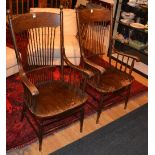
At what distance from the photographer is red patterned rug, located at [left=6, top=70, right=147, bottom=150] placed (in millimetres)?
2245

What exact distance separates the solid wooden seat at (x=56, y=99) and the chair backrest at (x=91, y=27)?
455mm

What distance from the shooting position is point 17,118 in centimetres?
250

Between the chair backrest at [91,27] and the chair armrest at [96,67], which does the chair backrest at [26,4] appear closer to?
the chair backrest at [91,27]

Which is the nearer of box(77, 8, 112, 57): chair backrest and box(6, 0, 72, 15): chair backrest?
box(77, 8, 112, 57): chair backrest

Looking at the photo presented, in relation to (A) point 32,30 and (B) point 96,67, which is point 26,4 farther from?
(B) point 96,67

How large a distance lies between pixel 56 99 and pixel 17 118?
61 centimetres

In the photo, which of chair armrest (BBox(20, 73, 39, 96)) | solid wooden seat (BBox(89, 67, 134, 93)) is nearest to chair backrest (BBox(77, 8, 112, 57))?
solid wooden seat (BBox(89, 67, 134, 93))

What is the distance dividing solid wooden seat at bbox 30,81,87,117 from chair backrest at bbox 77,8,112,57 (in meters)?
0.46

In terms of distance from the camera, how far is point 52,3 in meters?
5.29

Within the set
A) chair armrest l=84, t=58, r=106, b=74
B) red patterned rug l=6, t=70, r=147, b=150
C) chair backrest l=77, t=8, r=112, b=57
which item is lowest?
→ red patterned rug l=6, t=70, r=147, b=150

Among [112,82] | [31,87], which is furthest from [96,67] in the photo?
[31,87]

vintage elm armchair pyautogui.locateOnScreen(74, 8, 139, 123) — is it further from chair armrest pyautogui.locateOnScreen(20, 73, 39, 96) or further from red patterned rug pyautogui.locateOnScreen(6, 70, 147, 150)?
chair armrest pyautogui.locateOnScreen(20, 73, 39, 96)

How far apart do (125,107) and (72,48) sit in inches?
41.8
